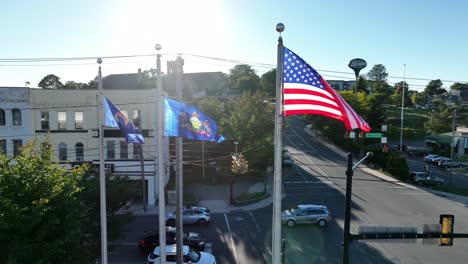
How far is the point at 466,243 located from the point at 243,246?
1381 cm

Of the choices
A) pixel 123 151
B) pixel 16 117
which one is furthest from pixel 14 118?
pixel 123 151

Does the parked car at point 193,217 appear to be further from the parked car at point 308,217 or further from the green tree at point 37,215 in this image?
the green tree at point 37,215

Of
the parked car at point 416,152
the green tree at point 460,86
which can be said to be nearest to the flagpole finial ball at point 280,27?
the parked car at point 416,152

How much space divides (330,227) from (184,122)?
58.5 ft

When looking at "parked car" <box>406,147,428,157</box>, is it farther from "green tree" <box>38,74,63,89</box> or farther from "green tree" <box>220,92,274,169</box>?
"green tree" <box>38,74,63,89</box>

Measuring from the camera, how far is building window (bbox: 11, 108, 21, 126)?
2980 cm

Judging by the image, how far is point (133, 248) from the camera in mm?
20516

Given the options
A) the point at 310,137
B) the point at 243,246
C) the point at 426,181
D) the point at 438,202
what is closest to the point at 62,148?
the point at 243,246

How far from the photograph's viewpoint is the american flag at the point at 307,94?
7242 millimetres

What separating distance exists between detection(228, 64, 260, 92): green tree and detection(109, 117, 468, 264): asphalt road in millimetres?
65248

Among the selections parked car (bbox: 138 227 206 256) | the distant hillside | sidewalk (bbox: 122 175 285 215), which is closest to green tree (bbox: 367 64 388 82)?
the distant hillside

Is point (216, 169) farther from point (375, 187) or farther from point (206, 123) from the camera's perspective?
point (206, 123)

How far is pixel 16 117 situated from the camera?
29.9m

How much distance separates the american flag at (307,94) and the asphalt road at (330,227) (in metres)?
6.23
